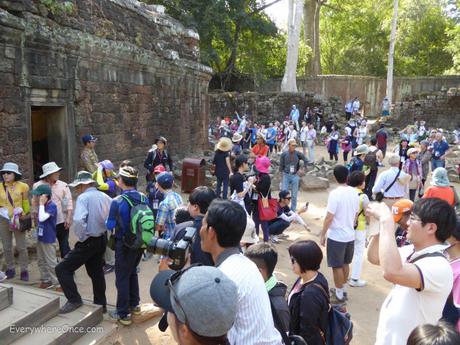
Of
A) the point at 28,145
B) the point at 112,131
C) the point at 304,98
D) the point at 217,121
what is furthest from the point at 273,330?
the point at 304,98

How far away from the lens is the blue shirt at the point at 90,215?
424 centimetres

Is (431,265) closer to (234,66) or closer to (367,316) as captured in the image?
(367,316)

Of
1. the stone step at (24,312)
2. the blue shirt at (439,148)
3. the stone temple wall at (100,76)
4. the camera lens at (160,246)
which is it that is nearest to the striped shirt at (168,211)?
the stone step at (24,312)

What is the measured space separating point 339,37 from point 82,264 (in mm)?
37476

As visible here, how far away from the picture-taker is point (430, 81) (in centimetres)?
2856

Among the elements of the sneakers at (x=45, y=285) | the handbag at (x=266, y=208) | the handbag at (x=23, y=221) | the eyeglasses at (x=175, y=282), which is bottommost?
the sneakers at (x=45, y=285)

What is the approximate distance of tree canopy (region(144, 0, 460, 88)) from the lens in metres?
23.4

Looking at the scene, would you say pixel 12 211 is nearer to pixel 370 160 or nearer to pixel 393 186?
pixel 393 186

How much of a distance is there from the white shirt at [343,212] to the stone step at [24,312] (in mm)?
3255

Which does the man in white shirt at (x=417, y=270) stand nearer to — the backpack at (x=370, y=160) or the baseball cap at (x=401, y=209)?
the baseball cap at (x=401, y=209)

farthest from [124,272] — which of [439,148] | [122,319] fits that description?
[439,148]

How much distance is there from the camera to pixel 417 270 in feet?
7.36

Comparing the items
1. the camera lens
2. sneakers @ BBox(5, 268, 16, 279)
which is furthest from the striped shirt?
the camera lens

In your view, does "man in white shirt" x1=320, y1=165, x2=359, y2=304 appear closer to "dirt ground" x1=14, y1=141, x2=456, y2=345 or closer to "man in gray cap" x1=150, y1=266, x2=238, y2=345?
"dirt ground" x1=14, y1=141, x2=456, y2=345
